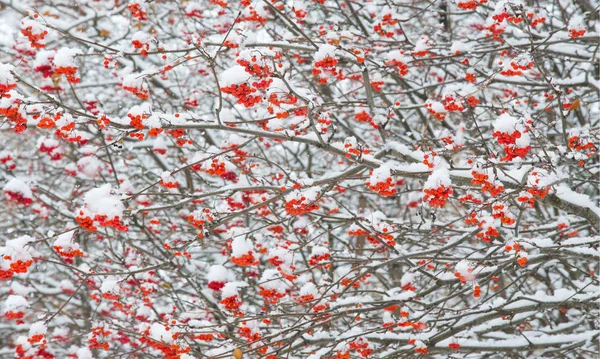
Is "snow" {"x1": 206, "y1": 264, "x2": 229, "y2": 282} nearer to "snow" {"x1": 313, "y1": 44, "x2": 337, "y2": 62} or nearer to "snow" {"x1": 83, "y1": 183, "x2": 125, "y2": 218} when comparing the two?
"snow" {"x1": 83, "y1": 183, "x2": 125, "y2": 218}

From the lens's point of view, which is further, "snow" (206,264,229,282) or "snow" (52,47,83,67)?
"snow" (206,264,229,282)

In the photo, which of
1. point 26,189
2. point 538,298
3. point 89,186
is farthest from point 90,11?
point 538,298

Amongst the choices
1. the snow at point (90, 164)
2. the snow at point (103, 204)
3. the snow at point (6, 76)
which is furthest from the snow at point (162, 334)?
the snow at point (90, 164)

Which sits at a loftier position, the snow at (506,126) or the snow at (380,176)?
the snow at (380,176)

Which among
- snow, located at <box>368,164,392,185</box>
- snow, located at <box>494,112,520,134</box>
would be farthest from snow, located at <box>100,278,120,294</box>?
snow, located at <box>494,112,520,134</box>

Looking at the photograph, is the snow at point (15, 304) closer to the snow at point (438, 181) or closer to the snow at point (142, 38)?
the snow at point (142, 38)

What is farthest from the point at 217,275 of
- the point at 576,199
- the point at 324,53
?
the point at 576,199

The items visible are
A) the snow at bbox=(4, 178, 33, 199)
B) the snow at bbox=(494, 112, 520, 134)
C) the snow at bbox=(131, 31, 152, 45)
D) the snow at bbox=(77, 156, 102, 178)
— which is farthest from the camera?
the snow at bbox=(77, 156, 102, 178)

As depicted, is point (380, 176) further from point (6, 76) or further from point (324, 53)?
point (6, 76)

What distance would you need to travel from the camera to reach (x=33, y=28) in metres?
3.64

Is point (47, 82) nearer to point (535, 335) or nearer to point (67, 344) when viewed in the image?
point (67, 344)

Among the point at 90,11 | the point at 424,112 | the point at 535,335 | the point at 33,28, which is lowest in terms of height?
the point at 535,335

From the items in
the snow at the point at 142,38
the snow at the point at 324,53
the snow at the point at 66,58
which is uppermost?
the snow at the point at 142,38

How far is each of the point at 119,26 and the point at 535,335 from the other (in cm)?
768
